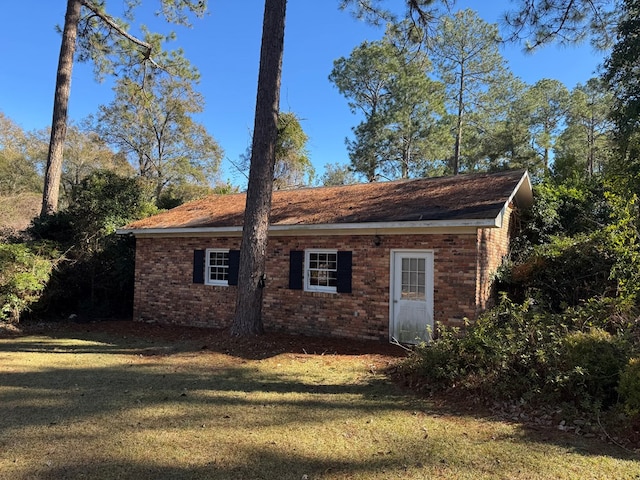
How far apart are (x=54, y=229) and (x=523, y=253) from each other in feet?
47.1

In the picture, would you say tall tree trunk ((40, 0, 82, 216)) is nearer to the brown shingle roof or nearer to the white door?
the brown shingle roof

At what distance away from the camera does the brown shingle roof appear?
891 cm

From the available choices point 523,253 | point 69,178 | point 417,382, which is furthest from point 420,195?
point 69,178

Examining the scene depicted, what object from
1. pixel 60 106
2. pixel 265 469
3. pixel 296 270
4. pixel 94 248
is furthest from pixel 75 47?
pixel 265 469

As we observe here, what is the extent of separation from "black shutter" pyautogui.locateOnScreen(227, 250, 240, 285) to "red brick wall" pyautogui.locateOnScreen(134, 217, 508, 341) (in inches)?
7.7

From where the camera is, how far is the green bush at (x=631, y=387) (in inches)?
177

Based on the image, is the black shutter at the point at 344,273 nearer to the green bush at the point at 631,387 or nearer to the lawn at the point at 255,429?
the lawn at the point at 255,429

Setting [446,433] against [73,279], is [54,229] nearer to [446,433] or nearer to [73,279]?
[73,279]

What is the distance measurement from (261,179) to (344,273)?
2.87 meters

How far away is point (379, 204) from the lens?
10445 mm

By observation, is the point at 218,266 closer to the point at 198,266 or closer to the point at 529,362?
the point at 198,266

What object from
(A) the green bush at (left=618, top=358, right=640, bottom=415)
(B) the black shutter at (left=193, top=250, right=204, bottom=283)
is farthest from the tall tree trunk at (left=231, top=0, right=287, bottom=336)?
(A) the green bush at (left=618, top=358, right=640, bottom=415)

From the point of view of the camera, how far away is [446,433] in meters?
4.54

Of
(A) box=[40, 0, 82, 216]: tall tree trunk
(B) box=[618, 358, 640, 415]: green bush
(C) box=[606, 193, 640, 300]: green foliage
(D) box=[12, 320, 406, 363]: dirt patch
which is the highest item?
(A) box=[40, 0, 82, 216]: tall tree trunk
